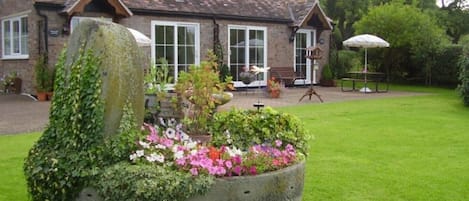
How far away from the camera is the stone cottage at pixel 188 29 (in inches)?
624

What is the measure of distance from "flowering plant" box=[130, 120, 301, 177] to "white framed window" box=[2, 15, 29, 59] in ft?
45.4

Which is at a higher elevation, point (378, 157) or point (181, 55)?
point (181, 55)

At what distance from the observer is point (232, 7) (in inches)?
793

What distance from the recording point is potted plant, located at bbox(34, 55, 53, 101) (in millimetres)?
15492

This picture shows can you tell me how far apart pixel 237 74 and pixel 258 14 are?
257 centimetres

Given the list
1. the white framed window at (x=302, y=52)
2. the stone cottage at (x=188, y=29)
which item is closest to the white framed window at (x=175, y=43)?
the stone cottage at (x=188, y=29)

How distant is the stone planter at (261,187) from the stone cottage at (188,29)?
1062 cm

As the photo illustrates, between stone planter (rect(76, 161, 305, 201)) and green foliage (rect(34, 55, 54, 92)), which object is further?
green foliage (rect(34, 55, 54, 92))

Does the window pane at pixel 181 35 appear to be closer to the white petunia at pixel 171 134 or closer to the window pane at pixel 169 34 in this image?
the window pane at pixel 169 34

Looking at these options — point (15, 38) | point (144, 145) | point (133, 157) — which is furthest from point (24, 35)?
point (133, 157)

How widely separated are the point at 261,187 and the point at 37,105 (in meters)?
11.5

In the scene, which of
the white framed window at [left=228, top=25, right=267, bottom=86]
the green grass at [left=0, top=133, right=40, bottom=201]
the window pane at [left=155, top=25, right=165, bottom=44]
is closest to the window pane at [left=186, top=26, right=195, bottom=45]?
the window pane at [left=155, top=25, right=165, bottom=44]

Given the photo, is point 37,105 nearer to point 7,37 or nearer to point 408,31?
point 7,37

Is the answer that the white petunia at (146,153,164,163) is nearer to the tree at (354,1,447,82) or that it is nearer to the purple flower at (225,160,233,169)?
the purple flower at (225,160,233,169)
